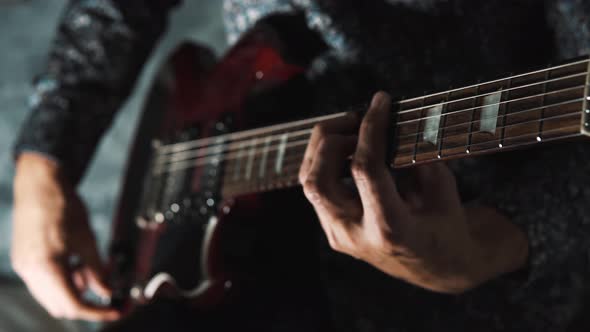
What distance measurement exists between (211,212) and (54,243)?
30cm

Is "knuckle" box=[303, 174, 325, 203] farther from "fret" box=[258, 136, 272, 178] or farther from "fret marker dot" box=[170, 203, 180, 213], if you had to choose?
"fret marker dot" box=[170, 203, 180, 213]

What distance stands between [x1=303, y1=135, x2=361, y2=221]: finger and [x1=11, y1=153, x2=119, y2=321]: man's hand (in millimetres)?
478

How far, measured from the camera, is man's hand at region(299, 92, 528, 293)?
17.3 inches

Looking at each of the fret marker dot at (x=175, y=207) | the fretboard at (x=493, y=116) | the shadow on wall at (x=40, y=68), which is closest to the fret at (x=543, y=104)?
the fretboard at (x=493, y=116)

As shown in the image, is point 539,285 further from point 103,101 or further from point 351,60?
point 103,101

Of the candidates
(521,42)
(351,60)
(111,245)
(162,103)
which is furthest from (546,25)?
(111,245)

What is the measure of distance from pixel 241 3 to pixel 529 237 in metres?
0.46

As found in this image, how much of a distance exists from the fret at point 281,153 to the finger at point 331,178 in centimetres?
6

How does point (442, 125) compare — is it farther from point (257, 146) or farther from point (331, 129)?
point (257, 146)

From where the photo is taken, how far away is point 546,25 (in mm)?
536

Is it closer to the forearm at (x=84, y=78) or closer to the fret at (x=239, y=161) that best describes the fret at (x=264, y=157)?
the fret at (x=239, y=161)

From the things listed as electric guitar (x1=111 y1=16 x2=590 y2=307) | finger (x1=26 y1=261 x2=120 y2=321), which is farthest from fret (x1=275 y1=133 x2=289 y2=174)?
finger (x1=26 y1=261 x2=120 y2=321)

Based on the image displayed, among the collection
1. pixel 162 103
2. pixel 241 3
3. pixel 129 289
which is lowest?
pixel 129 289

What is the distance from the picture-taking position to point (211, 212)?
2.11 ft
